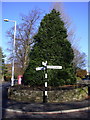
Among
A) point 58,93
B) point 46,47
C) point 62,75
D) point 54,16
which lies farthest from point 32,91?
point 54,16

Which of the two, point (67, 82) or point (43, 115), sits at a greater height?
point (67, 82)

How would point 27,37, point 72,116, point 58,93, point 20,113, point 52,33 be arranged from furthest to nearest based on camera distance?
point 27,37 < point 52,33 < point 58,93 < point 20,113 < point 72,116

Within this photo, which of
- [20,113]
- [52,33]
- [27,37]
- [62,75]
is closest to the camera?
[20,113]

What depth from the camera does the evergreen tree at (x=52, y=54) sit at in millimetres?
11328

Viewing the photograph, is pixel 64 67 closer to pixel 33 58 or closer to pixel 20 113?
pixel 33 58

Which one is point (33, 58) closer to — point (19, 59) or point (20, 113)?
point (20, 113)

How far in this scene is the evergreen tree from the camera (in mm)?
11328

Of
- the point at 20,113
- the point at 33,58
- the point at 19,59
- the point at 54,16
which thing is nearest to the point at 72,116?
the point at 20,113

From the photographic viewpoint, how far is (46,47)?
479 inches

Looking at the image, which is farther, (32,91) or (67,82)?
(67,82)

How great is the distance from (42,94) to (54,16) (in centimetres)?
681

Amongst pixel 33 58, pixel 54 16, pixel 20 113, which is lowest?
pixel 20 113

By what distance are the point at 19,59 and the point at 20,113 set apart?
20.0 m

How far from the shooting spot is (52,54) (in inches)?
469
